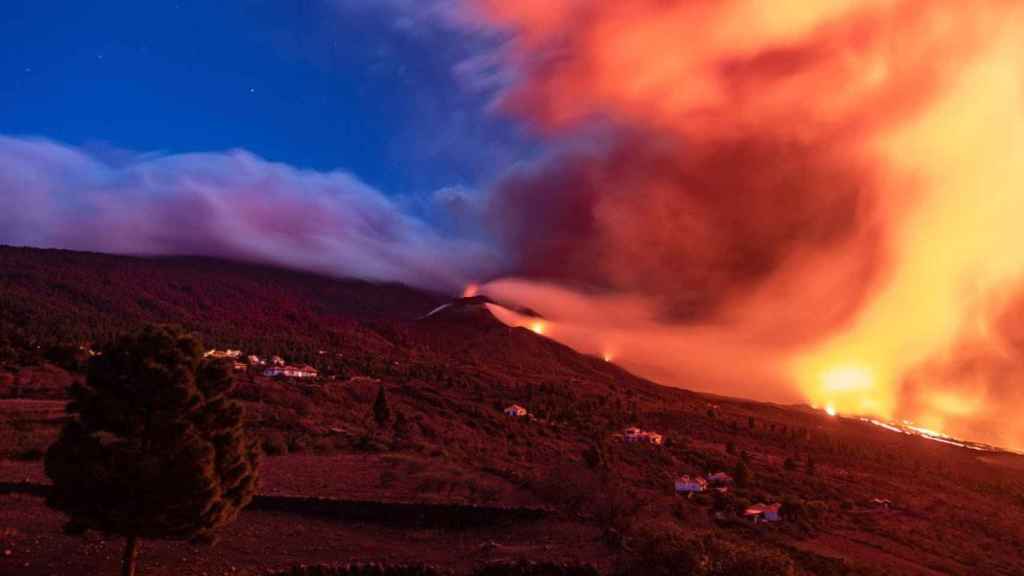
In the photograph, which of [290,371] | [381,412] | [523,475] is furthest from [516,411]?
[523,475]

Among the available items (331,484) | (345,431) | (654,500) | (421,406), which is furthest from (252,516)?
(421,406)

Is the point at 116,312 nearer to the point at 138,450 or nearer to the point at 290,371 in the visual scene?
the point at 290,371

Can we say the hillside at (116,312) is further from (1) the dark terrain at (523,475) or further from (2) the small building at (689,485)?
(2) the small building at (689,485)

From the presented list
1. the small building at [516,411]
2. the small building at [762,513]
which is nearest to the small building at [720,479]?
the small building at [762,513]

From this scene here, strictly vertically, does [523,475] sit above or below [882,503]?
below

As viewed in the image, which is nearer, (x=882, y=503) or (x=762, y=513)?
(x=762, y=513)

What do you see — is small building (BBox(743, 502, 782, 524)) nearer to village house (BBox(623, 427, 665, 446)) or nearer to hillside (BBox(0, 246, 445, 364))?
village house (BBox(623, 427, 665, 446))
